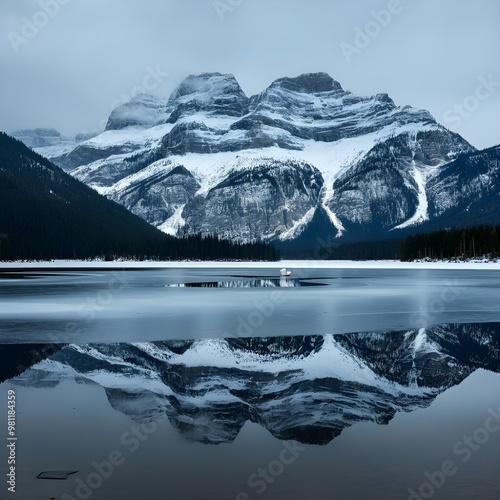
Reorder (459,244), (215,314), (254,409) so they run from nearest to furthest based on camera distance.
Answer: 1. (254,409)
2. (215,314)
3. (459,244)

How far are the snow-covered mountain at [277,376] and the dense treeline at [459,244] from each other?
5616 inches

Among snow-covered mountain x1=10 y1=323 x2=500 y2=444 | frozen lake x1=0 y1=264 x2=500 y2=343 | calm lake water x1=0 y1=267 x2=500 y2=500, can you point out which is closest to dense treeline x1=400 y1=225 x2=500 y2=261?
frozen lake x1=0 y1=264 x2=500 y2=343

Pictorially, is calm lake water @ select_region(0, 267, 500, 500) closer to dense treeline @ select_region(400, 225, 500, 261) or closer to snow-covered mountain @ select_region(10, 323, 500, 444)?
snow-covered mountain @ select_region(10, 323, 500, 444)

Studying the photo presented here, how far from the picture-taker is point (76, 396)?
17.2 m

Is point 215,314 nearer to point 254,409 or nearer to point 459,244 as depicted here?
point 254,409

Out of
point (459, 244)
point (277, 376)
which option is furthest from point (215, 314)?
point (459, 244)

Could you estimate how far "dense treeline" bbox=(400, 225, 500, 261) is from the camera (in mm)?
163337

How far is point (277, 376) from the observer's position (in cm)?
1986

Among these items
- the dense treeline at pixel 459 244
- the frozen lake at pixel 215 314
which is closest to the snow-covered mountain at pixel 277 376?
the frozen lake at pixel 215 314

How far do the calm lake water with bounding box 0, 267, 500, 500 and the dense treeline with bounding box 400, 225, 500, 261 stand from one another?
138m

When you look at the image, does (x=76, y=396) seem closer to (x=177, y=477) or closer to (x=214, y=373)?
(x=214, y=373)

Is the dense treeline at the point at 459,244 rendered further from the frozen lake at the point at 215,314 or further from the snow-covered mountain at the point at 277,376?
the snow-covered mountain at the point at 277,376

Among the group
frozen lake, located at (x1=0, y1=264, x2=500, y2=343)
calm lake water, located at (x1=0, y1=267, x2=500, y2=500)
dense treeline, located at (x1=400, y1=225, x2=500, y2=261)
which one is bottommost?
calm lake water, located at (x1=0, y1=267, x2=500, y2=500)

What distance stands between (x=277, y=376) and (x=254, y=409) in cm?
410
